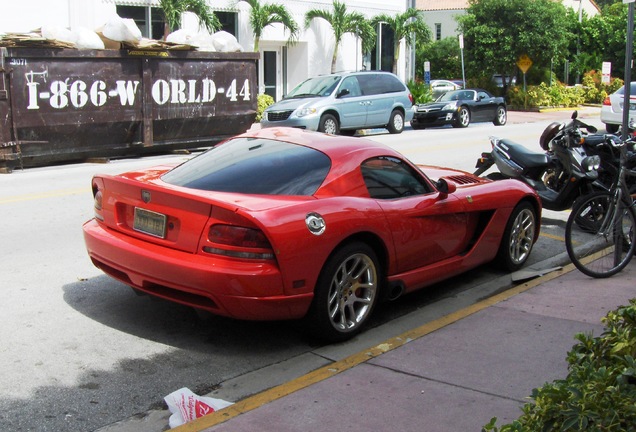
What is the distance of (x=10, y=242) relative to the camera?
8.11 meters

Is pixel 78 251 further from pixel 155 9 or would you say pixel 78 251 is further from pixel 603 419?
pixel 155 9

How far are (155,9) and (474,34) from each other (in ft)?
57.4

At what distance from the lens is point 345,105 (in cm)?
2103

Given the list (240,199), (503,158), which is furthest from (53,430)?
(503,158)

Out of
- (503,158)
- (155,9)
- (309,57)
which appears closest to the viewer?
(503,158)

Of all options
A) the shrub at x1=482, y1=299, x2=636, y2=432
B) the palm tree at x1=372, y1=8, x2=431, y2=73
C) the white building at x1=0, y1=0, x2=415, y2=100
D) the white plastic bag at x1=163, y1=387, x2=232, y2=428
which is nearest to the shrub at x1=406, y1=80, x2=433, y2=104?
the white building at x1=0, y1=0, x2=415, y2=100

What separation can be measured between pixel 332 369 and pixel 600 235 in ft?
11.4

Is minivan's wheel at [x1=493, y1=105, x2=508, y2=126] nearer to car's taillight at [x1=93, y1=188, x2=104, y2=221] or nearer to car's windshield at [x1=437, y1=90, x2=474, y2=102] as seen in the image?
car's windshield at [x1=437, y1=90, x2=474, y2=102]

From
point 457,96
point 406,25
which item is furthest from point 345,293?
point 406,25

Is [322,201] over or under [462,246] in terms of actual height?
over

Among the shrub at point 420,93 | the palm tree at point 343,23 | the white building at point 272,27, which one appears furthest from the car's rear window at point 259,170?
the palm tree at point 343,23

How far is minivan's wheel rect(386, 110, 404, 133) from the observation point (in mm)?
22953

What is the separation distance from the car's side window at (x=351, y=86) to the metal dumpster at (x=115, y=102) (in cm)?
387

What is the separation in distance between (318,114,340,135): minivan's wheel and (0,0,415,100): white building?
284 inches
